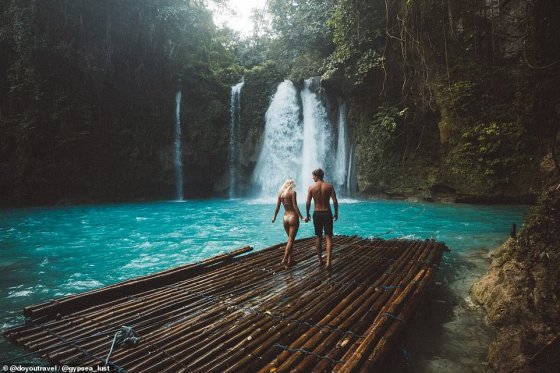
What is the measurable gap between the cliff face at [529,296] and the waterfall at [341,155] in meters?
16.1

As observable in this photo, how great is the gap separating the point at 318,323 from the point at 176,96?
74.1 feet

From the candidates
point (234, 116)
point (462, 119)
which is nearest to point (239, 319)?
point (462, 119)

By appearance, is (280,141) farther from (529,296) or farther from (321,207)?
(529,296)

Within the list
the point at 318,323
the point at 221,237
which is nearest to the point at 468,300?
the point at 318,323

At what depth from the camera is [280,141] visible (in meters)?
22.0

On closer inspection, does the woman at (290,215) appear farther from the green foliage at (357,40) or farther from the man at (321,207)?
the green foliage at (357,40)

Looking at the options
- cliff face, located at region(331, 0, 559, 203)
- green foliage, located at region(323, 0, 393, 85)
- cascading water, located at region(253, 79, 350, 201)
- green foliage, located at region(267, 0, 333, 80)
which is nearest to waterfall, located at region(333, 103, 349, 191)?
cascading water, located at region(253, 79, 350, 201)

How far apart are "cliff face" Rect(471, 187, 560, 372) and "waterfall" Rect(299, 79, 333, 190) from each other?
16.6 metres

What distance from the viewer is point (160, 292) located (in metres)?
4.08

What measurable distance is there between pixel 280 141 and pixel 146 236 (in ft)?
44.9

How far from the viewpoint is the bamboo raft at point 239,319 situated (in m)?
2.60

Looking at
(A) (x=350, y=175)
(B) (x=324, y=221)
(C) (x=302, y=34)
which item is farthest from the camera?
(C) (x=302, y=34)

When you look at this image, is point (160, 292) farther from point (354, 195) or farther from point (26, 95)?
point (26, 95)

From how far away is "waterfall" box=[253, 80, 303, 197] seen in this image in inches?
849
